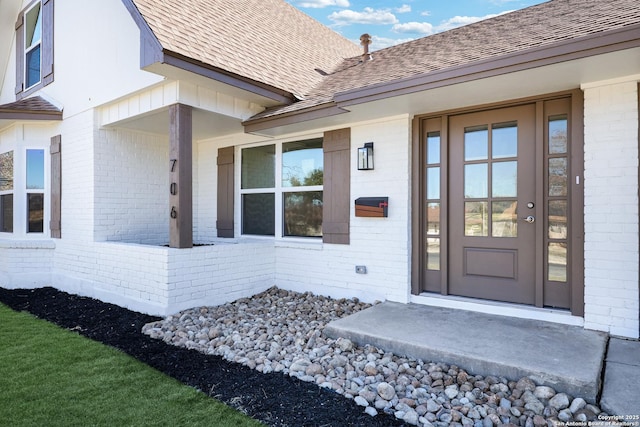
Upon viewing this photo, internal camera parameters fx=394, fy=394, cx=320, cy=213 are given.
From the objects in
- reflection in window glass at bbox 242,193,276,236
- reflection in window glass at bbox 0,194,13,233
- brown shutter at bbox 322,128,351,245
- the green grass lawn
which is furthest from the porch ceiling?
the green grass lawn

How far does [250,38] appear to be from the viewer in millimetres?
6121

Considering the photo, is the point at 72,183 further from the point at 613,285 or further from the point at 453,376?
the point at 613,285

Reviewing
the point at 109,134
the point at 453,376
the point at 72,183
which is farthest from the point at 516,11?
the point at 72,183

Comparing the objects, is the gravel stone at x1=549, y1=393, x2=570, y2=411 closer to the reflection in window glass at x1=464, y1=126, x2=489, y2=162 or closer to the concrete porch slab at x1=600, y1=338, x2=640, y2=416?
the concrete porch slab at x1=600, y1=338, x2=640, y2=416

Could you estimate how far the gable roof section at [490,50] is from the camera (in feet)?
10.0

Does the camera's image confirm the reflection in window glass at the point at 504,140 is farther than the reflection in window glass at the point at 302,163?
Answer: No

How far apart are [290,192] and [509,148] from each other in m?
3.00

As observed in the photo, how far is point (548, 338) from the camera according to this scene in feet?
10.8

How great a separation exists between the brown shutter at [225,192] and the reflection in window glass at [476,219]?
3679 millimetres

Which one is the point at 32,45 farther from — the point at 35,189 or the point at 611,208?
the point at 611,208

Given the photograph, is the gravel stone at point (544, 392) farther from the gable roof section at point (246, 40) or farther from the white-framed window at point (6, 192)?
the white-framed window at point (6, 192)

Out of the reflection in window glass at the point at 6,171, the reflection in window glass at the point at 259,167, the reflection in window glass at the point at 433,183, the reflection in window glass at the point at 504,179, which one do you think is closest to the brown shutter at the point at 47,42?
the reflection in window glass at the point at 6,171

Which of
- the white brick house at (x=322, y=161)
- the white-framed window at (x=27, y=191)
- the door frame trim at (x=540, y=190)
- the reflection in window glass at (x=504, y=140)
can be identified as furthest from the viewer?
the white-framed window at (x=27, y=191)

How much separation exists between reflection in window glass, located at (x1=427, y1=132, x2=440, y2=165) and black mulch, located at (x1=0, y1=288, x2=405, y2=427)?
294 centimetres
